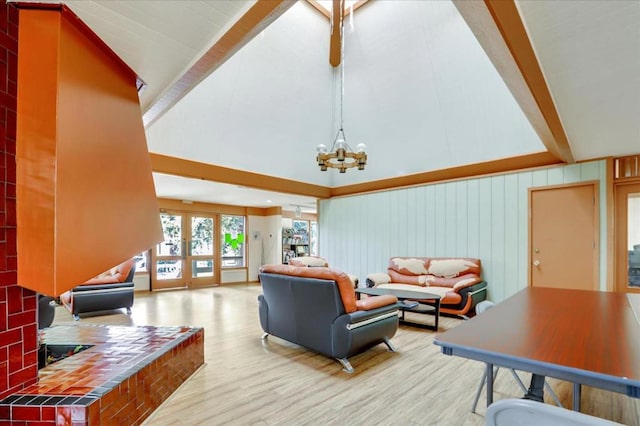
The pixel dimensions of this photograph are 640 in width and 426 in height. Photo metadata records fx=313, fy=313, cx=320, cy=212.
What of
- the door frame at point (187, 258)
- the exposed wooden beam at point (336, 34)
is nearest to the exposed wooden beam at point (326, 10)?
the exposed wooden beam at point (336, 34)

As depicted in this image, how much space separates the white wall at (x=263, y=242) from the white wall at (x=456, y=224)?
2.69 meters

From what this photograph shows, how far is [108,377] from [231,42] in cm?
203

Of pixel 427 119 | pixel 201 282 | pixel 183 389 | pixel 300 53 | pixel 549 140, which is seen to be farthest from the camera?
pixel 201 282

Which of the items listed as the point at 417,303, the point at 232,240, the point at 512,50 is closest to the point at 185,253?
the point at 232,240

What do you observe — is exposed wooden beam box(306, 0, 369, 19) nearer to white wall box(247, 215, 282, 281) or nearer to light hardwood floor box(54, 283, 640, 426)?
light hardwood floor box(54, 283, 640, 426)

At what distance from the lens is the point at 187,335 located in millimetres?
2713

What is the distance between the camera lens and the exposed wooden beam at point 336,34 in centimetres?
436

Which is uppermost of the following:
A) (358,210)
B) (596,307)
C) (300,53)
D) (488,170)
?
(300,53)

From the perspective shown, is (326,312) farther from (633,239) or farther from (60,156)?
(633,239)

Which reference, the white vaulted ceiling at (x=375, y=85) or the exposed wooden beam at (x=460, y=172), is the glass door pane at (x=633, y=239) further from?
the exposed wooden beam at (x=460, y=172)

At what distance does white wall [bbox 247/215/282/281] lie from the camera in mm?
9914

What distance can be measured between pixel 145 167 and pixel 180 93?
0.62 m

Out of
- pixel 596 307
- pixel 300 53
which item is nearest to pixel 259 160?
pixel 300 53

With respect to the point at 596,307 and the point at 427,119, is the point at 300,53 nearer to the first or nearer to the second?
the point at 427,119
